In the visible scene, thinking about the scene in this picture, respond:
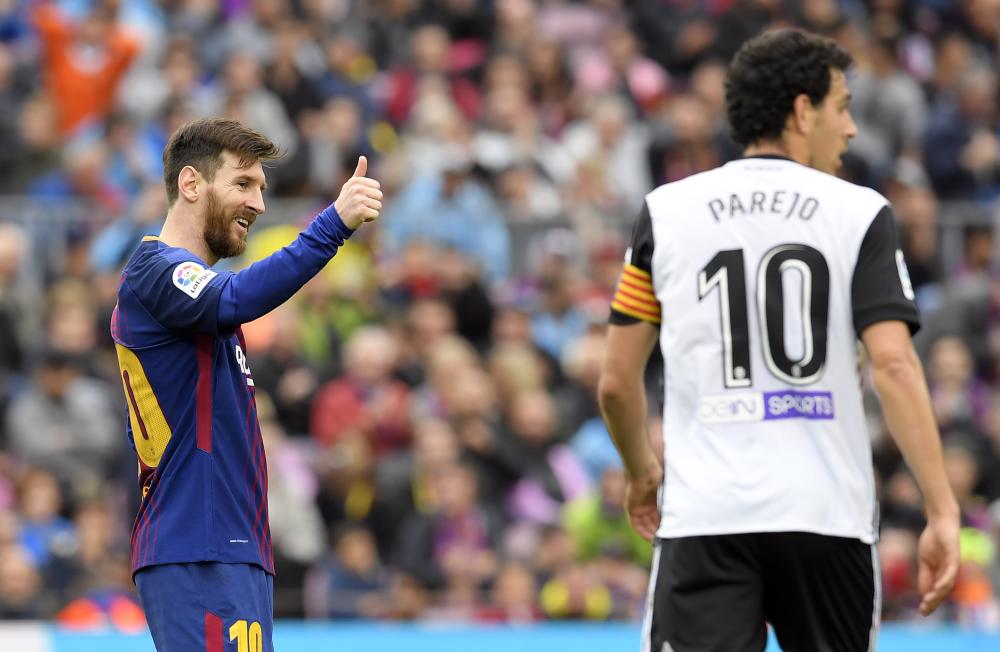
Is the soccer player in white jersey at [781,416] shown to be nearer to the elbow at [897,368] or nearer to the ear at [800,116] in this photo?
the elbow at [897,368]

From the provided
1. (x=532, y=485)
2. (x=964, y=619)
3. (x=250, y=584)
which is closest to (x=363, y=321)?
(x=532, y=485)

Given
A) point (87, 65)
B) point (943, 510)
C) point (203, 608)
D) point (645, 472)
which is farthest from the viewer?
point (87, 65)

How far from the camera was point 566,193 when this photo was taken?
46.2 feet

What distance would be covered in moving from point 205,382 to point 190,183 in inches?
22.9

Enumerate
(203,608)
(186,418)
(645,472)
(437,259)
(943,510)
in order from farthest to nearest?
(437,259), (645,472), (186,418), (203,608), (943,510)

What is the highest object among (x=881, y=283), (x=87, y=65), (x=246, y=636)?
(x=87, y=65)

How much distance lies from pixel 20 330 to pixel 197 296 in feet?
26.4

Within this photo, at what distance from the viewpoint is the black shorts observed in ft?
16.2

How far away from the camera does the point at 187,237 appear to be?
17.6 ft

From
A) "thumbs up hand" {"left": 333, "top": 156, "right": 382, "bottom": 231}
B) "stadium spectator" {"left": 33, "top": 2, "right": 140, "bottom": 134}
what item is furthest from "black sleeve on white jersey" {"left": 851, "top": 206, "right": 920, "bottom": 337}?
"stadium spectator" {"left": 33, "top": 2, "right": 140, "bottom": 134}

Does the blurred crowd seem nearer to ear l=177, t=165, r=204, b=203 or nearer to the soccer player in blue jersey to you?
the soccer player in blue jersey

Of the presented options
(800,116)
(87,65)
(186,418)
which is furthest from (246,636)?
(87,65)

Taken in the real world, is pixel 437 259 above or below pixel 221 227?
above

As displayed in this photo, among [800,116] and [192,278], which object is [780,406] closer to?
[800,116]
